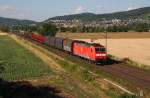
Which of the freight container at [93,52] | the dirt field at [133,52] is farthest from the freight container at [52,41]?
the freight container at [93,52]

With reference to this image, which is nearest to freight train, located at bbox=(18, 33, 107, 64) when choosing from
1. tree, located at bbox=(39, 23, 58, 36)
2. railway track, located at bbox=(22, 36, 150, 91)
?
railway track, located at bbox=(22, 36, 150, 91)

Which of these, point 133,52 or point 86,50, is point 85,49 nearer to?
point 86,50

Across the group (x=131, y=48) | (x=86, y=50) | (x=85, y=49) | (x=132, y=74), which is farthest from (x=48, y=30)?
(x=132, y=74)

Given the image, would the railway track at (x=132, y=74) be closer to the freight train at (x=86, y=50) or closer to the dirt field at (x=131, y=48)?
the freight train at (x=86, y=50)

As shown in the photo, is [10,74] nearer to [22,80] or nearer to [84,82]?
[22,80]

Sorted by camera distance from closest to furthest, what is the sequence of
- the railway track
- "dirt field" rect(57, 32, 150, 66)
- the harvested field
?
the railway track < the harvested field < "dirt field" rect(57, 32, 150, 66)

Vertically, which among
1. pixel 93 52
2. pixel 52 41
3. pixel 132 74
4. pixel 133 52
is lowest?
pixel 133 52

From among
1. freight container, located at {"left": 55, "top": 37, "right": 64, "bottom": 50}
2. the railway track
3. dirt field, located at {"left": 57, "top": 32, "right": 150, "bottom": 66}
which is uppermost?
freight container, located at {"left": 55, "top": 37, "right": 64, "bottom": 50}

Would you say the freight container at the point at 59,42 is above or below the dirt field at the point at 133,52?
above

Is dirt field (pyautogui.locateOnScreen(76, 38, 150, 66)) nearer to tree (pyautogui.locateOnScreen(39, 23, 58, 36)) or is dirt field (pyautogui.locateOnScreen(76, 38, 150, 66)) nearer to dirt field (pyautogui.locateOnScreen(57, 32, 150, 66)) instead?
dirt field (pyautogui.locateOnScreen(57, 32, 150, 66))

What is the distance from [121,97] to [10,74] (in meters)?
16.0

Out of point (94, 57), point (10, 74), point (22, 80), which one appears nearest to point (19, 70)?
point (10, 74)

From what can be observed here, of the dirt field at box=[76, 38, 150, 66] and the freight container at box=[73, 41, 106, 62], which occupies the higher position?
the freight container at box=[73, 41, 106, 62]

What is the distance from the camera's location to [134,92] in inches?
1257
